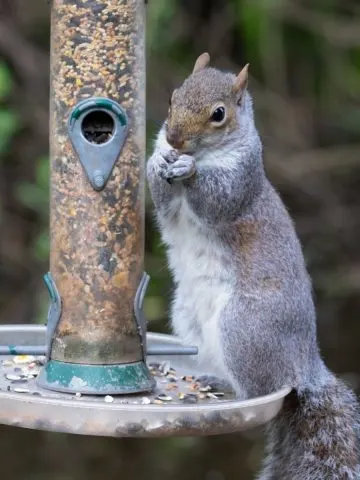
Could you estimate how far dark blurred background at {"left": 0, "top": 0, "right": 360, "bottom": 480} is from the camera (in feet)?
12.3

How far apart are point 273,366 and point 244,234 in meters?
0.28

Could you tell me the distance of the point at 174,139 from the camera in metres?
2.17

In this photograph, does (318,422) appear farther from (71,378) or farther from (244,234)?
(71,378)

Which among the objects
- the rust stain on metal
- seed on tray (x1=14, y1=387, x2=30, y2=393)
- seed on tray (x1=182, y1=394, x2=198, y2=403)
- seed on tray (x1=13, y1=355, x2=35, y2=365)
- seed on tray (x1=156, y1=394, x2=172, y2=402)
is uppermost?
the rust stain on metal

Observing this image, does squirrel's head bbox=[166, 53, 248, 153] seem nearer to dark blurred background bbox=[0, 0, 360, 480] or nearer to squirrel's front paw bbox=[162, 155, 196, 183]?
squirrel's front paw bbox=[162, 155, 196, 183]

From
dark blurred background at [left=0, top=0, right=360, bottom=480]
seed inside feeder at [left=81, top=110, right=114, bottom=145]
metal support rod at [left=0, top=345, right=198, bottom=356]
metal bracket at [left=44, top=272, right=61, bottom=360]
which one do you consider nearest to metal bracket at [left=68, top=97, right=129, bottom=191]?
seed inside feeder at [left=81, top=110, right=114, bottom=145]

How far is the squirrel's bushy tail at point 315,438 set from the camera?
91.4 inches

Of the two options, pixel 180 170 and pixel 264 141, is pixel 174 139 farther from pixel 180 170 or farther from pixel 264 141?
pixel 264 141

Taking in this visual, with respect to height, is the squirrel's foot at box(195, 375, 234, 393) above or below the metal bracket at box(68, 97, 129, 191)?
below

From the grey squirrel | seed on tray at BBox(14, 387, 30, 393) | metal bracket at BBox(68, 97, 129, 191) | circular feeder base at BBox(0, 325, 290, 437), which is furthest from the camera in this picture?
the grey squirrel

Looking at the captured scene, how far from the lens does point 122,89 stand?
2137 mm

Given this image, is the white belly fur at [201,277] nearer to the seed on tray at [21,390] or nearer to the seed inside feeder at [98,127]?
the seed inside feeder at [98,127]

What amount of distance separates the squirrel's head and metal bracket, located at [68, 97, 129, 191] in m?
0.11

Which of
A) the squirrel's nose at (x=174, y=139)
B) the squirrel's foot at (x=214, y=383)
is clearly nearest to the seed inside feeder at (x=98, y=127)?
the squirrel's nose at (x=174, y=139)
